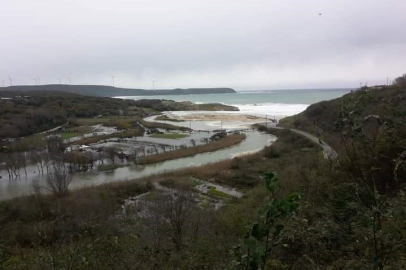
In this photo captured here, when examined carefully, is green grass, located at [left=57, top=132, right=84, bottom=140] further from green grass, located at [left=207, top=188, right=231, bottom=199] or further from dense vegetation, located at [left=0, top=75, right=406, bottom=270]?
green grass, located at [left=207, top=188, right=231, bottom=199]

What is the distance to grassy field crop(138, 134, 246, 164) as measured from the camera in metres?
34.4

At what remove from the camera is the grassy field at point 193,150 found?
3440 centimetres

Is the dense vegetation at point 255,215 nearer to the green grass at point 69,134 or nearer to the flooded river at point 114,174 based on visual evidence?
the flooded river at point 114,174

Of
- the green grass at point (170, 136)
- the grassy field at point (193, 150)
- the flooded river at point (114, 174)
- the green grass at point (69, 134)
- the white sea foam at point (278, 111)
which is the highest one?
the white sea foam at point (278, 111)

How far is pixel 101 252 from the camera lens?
8.07m

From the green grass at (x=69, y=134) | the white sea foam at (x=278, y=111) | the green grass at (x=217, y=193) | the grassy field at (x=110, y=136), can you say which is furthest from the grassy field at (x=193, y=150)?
the white sea foam at (x=278, y=111)

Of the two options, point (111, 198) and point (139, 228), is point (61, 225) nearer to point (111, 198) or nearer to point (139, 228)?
point (139, 228)

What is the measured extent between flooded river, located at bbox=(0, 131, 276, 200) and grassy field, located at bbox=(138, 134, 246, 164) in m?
0.87

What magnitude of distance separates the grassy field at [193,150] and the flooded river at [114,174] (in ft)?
2.86

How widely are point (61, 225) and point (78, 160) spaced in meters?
19.1

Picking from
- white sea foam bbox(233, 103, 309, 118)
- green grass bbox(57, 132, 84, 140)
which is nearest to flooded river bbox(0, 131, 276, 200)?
green grass bbox(57, 132, 84, 140)

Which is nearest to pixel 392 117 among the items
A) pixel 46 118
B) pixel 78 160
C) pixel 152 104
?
pixel 78 160

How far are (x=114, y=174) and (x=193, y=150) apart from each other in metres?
11.5

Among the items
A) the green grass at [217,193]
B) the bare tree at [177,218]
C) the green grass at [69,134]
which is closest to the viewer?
the bare tree at [177,218]
